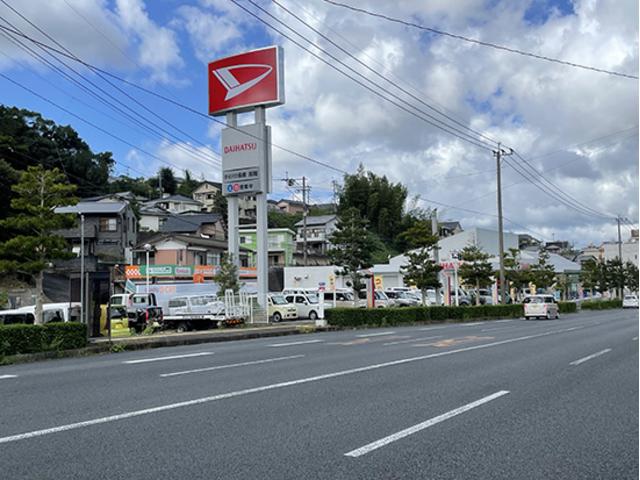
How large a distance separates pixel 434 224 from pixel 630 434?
3140cm

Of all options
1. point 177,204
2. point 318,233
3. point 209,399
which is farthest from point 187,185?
point 209,399

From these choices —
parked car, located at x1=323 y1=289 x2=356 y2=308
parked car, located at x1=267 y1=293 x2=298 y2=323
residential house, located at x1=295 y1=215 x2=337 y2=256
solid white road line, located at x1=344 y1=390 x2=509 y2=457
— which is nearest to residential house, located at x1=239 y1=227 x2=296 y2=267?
residential house, located at x1=295 y1=215 x2=337 y2=256

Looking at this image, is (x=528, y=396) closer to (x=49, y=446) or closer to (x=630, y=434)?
(x=630, y=434)

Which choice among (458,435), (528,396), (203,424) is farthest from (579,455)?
(203,424)

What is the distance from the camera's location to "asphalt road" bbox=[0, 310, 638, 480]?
5.11 m

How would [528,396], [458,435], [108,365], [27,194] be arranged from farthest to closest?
1. [27,194]
2. [108,365]
3. [528,396]
4. [458,435]

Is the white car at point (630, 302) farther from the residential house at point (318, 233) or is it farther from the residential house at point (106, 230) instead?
the residential house at point (106, 230)

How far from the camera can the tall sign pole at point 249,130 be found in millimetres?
30875

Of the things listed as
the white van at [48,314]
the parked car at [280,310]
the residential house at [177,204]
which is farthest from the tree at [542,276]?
the residential house at [177,204]

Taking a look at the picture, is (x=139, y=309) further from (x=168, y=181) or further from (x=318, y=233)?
(x=168, y=181)

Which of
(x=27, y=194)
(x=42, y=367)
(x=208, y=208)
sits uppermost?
(x=208, y=208)

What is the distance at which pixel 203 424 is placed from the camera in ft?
21.9

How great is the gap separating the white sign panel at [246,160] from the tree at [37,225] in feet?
48.4

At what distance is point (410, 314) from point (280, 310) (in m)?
7.21
